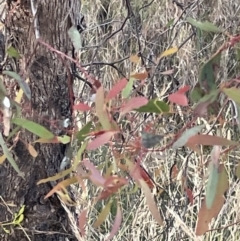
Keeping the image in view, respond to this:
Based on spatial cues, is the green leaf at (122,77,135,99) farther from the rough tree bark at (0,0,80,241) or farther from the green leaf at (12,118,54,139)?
the rough tree bark at (0,0,80,241)

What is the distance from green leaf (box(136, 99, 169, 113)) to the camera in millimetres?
554

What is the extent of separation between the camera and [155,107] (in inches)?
22.0

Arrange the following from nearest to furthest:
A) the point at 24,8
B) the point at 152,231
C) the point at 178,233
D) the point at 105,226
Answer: the point at 24,8 → the point at 178,233 → the point at 152,231 → the point at 105,226

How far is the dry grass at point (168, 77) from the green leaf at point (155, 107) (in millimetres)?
1014

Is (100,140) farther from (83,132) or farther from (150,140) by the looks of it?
(83,132)

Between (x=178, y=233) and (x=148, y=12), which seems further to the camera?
(x=148, y=12)

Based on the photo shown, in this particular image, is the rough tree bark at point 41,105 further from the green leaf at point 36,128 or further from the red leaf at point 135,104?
the red leaf at point 135,104

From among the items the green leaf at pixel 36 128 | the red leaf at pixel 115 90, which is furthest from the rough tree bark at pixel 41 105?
the red leaf at pixel 115 90

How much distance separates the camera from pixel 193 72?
206 centimetres

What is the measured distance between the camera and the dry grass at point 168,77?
5.55ft

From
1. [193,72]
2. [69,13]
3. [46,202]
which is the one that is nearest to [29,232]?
[46,202]

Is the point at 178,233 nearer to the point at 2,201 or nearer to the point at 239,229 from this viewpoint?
the point at 239,229

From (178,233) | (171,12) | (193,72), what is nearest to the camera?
(178,233)

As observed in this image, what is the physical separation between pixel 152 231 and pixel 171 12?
0.98 metres
